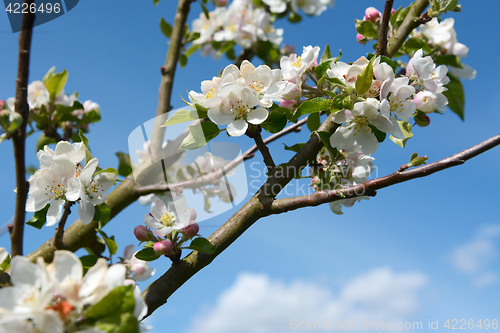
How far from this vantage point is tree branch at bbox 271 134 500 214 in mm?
1247

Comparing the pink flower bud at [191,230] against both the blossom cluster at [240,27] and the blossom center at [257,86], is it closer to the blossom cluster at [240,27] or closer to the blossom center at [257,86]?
the blossom center at [257,86]

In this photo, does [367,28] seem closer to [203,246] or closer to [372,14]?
[372,14]

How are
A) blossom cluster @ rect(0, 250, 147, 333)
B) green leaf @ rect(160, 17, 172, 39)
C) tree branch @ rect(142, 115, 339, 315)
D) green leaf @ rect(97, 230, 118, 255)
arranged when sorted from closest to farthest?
blossom cluster @ rect(0, 250, 147, 333)
tree branch @ rect(142, 115, 339, 315)
green leaf @ rect(97, 230, 118, 255)
green leaf @ rect(160, 17, 172, 39)

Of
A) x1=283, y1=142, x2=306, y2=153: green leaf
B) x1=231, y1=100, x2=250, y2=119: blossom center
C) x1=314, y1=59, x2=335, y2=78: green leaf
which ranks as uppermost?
x1=314, y1=59, x2=335, y2=78: green leaf

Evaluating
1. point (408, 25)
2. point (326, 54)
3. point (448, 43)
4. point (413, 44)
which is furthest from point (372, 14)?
point (448, 43)

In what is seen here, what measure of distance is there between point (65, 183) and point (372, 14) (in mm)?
1599

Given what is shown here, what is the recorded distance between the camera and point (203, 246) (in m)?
1.26

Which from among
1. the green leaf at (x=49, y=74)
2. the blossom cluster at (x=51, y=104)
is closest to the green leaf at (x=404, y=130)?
the blossom cluster at (x=51, y=104)

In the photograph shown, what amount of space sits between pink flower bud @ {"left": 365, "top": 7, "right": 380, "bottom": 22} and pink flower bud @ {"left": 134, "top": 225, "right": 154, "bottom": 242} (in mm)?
1472

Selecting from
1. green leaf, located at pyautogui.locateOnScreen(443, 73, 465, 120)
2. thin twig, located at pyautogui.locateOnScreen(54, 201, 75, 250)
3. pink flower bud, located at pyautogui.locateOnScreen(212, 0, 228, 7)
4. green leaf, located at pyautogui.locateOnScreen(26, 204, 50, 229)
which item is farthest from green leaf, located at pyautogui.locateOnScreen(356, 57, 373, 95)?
pink flower bud, located at pyautogui.locateOnScreen(212, 0, 228, 7)

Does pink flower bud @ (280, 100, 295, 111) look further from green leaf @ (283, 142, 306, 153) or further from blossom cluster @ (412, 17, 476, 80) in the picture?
blossom cluster @ (412, 17, 476, 80)

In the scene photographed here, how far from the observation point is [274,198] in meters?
1.36

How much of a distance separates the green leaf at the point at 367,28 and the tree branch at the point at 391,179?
0.83 metres

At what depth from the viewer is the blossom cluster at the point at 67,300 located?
2.45 ft
